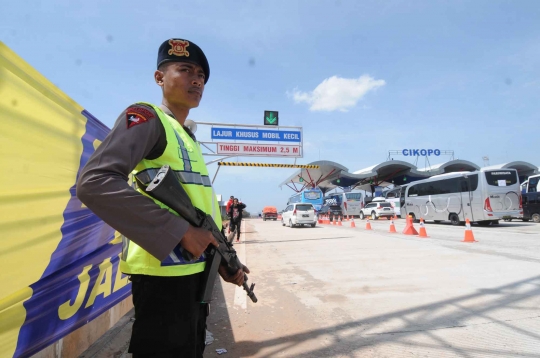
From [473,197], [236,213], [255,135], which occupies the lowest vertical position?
[236,213]

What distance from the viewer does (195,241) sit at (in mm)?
1249

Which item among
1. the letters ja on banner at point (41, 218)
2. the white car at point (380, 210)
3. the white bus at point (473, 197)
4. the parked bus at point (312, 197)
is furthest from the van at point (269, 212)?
the letters ja on banner at point (41, 218)

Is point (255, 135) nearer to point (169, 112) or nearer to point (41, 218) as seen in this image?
point (41, 218)

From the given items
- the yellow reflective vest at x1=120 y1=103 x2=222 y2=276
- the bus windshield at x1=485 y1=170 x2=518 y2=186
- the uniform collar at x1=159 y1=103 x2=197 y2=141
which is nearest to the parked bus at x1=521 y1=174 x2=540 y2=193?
the bus windshield at x1=485 y1=170 x2=518 y2=186

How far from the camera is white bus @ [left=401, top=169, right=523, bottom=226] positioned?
15.4m

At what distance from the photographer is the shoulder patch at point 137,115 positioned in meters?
1.24

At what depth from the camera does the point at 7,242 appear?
1.56 meters

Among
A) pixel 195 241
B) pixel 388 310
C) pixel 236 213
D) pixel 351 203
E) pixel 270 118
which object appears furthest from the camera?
pixel 351 203

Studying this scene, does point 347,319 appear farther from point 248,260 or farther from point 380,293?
point 248,260

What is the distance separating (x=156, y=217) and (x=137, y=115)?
429mm

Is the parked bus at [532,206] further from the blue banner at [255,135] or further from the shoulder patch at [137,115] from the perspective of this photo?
the shoulder patch at [137,115]

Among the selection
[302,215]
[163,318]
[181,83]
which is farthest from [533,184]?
[163,318]

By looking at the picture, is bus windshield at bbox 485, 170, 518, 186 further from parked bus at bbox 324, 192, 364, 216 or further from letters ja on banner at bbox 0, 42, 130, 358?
letters ja on banner at bbox 0, 42, 130, 358

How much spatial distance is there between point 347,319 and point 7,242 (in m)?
3.06
